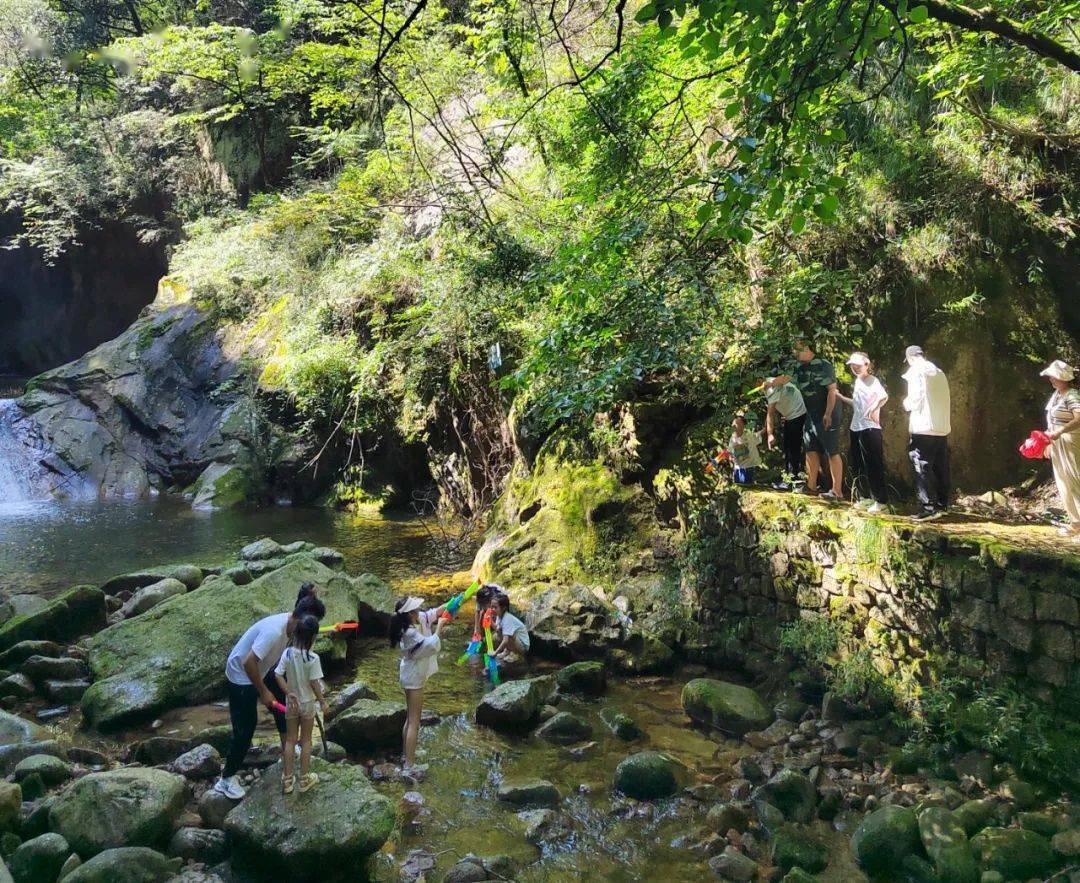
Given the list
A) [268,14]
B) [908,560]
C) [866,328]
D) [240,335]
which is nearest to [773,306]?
[866,328]

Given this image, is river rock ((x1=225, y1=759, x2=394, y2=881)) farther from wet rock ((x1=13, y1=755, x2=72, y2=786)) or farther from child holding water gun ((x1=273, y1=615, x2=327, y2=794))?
wet rock ((x1=13, y1=755, x2=72, y2=786))

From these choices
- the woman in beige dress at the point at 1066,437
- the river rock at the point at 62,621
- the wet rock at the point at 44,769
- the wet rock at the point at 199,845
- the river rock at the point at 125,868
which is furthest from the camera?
the river rock at the point at 62,621

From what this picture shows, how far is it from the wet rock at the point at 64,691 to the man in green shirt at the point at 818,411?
25.2 feet

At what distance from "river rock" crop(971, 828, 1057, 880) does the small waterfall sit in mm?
21512

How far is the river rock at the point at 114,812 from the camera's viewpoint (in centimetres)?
484

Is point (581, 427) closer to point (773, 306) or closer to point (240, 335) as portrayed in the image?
point (773, 306)

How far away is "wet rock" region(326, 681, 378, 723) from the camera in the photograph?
7109mm

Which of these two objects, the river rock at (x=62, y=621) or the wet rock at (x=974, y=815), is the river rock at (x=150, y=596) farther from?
the wet rock at (x=974, y=815)

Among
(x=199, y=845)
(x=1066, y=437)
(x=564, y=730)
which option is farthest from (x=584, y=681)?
(x=1066, y=437)

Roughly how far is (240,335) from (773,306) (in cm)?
1569

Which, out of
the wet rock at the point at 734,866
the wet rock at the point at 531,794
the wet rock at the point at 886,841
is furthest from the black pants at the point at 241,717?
the wet rock at the point at 886,841

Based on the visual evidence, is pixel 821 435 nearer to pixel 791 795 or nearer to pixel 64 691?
pixel 791 795

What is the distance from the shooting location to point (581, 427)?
1081 cm

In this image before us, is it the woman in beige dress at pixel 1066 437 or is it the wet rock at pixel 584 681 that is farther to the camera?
the wet rock at pixel 584 681
